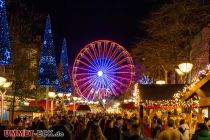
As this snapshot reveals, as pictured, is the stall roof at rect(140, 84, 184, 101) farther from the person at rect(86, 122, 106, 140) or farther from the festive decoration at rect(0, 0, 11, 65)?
the person at rect(86, 122, 106, 140)

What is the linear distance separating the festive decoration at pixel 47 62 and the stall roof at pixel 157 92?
21463 millimetres

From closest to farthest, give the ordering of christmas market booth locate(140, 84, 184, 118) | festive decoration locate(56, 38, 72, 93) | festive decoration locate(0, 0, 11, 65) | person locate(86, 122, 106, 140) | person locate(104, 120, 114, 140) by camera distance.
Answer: person locate(86, 122, 106, 140)
person locate(104, 120, 114, 140)
festive decoration locate(0, 0, 11, 65)
christmas market booth locate(140, 84, 184, 118)
festive decoration locate(56, 38, 72, 93)

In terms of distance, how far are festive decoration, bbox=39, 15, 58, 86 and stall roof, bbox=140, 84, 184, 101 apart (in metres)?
21.5

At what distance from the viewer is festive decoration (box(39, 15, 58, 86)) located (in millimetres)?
46250

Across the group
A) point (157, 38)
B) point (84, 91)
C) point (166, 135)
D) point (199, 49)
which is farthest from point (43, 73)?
point (166, 135)

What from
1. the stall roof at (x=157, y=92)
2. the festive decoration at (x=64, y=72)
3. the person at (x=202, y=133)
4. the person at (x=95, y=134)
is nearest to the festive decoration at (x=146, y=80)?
the festive decoration at (x=64, y=72)

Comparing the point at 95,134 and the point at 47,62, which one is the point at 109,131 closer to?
the point at 95,134

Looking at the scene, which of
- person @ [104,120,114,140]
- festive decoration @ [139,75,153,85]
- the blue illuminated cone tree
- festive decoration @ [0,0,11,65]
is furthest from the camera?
festive decoration @ [139,75,153,85]

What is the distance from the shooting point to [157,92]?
2614 cm

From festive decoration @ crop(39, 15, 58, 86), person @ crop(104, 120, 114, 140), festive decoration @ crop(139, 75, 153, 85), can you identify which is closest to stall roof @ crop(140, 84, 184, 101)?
person @ crop(104, 120, 114, 140)

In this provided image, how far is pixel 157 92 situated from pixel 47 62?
2339cm

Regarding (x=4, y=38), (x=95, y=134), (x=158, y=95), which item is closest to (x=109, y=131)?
(x=95, y=134)

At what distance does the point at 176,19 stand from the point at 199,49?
30.9ft

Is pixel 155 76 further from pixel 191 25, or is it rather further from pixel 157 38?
pixel 191 25
